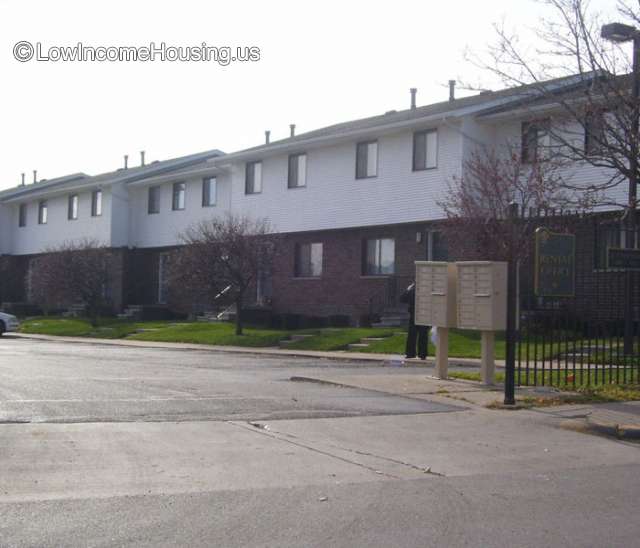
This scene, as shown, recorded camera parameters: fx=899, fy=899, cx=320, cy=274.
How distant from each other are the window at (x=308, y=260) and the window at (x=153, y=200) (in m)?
10.3

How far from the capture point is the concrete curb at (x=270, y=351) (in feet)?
65.5

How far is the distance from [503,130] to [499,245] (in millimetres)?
7379

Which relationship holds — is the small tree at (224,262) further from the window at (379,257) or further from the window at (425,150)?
the window at (425,150)

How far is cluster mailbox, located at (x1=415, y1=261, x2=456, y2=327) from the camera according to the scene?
14.4m

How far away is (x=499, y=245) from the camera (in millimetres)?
20953

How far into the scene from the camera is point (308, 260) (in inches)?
1335

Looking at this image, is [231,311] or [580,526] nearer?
[580,526]

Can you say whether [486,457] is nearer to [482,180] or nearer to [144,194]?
[482,180]

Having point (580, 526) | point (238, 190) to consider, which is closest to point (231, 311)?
point (238, 190)

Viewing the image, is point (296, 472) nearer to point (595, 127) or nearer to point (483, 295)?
point (483, 295)

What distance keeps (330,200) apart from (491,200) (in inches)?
400

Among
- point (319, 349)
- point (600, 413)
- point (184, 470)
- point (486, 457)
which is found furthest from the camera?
point (319, 349)

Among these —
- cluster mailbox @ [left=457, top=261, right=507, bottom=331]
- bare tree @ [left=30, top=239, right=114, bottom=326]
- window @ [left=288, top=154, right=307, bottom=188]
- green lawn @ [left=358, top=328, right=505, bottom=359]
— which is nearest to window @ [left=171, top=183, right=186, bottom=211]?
bare tree @ [left=30, top=239, right=114, bottom=326]

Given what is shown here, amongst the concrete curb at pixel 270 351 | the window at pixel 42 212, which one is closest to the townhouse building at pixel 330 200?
the window at pixel 42 212
